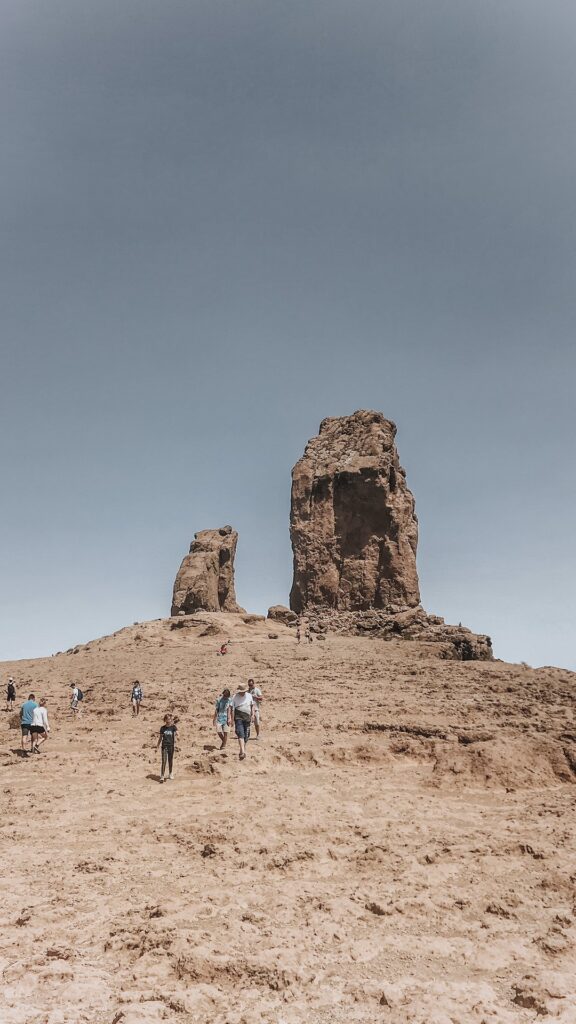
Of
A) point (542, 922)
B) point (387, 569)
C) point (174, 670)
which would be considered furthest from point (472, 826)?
point (387, 569)

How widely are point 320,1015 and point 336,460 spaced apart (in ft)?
138

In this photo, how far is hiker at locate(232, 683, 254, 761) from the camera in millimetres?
12477

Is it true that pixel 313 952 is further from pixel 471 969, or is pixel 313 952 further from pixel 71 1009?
pixel 71 1009

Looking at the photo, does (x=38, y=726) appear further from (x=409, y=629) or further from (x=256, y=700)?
(x=409, y=629)

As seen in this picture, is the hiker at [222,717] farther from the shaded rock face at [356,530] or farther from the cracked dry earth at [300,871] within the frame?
the shaded rock face at [356,530]

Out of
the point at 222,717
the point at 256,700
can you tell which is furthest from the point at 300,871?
the point at 256,700

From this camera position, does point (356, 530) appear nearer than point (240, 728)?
No

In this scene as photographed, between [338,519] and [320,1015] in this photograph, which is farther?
[338,519]

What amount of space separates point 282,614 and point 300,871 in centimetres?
3620

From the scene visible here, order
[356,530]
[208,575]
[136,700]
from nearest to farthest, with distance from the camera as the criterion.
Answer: [136,700]
[356,530]
[208,575]

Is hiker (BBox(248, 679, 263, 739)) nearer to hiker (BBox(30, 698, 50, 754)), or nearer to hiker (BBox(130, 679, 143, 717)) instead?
hiker (BBox(130, 679, 143, 717))

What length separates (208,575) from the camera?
4738cm

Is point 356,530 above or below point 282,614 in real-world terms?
above

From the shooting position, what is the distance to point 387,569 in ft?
138
